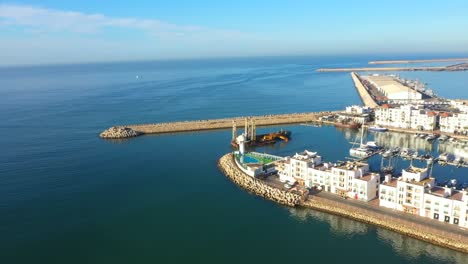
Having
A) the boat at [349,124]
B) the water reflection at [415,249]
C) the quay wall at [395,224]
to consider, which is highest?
the boat at [349,124]

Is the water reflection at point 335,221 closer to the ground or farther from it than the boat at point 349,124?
closer to the ground

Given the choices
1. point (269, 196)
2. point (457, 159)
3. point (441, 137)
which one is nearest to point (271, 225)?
point (269, 196)

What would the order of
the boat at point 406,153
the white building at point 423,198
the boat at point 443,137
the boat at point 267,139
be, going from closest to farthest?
1. the white building at point 423,198
2. the boat at point 406,153
3. the boat at point 443,137
4. the boat at point 267,139

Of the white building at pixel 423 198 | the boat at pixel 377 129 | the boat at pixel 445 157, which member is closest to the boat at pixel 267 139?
the boat at pixel 377 129

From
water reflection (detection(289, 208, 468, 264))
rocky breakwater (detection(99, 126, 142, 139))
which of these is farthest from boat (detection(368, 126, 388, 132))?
rocky breakwater (detection(99, 126, 142, 139))

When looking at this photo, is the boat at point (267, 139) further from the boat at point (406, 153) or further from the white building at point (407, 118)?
the white building at point (407, 118)

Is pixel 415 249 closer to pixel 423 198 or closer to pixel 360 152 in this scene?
pixel 423 198

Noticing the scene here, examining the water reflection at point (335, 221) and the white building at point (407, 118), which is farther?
the white building at point (407, 118)

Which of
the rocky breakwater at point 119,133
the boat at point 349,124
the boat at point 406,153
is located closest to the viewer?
the boat at point 406,153
